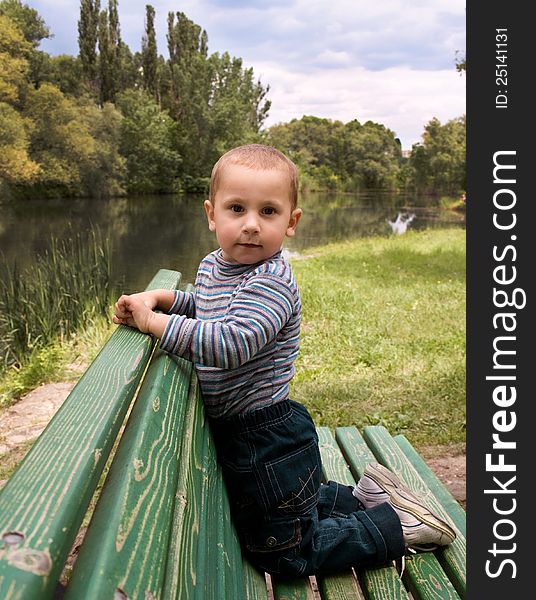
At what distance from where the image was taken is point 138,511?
2.72ft

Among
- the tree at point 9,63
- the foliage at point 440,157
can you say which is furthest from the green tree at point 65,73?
the foliage at point 440,157

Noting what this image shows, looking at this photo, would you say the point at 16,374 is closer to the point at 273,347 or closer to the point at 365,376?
the point at 365,376

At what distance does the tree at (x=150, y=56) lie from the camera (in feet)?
162

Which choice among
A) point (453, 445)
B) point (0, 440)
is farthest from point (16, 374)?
point (453, 445)

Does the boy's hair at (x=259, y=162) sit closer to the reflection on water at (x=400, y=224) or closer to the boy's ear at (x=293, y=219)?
the boy's ear at (x=293, y=219)

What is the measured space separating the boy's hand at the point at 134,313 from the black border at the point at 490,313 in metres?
1.01

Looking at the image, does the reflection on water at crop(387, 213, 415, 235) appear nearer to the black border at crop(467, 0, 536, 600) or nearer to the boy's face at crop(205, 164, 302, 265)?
the black border at crop(467, 0, 536, 600)

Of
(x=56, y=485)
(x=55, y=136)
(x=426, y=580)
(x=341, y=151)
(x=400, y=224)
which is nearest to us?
(x=56, y=485)

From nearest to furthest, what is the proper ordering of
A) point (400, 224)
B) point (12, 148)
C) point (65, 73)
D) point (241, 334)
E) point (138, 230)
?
point (241, 334)
point (138, 230)
point (12, 148)
point (400, 224)
point (65, 73)

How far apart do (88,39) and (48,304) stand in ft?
145

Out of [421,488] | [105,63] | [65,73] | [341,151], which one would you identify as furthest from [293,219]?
[341,151]

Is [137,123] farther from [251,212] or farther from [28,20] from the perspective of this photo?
[251,212]

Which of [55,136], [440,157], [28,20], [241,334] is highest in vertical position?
[28,20]

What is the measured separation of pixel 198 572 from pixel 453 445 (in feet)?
10.1
